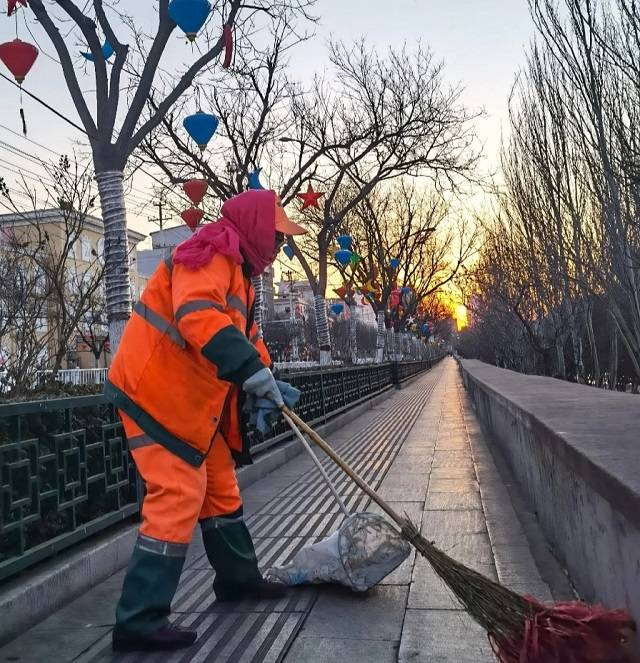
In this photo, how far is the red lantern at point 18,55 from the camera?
650 cm

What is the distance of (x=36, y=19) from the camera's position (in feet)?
24.6

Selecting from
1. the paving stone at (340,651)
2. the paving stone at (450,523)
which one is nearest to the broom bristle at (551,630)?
Result: the paving stone at (340,651)

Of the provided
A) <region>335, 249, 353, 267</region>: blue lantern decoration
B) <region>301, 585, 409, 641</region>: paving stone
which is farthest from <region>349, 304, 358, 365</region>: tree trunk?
<region>301, 585, 409, 641</region>: paving stone

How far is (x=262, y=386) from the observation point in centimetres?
318

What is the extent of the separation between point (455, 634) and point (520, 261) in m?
18.9

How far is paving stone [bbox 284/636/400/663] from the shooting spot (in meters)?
3.02

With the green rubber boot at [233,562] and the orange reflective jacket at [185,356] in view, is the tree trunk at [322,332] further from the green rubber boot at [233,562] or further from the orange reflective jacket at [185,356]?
the orange reflective jacket at [185,356]

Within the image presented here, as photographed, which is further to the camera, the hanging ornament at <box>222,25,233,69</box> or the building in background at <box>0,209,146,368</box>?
the building in background at <box>0,209,146,368</box>

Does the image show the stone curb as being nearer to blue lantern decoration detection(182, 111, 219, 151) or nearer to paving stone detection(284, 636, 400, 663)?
paving stone detection(284, 636, 400, 663)

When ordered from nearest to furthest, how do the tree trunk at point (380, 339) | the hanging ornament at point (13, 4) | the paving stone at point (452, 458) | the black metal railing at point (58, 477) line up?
the black metal railing at point (58, 477)
the hanging ornament at point (13, 4)
the paving stone at point (452, 458)
the tree trunk at point (380, 339)

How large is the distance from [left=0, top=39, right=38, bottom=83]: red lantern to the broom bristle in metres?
5.95

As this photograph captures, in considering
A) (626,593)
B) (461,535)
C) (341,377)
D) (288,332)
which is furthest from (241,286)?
(288,332)

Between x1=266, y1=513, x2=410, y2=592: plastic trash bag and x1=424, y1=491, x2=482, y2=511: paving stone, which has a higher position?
x1=266, y1=513, x2=410, y2=592: plastic trash bag

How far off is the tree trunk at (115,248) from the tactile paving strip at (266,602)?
2.41 meters
